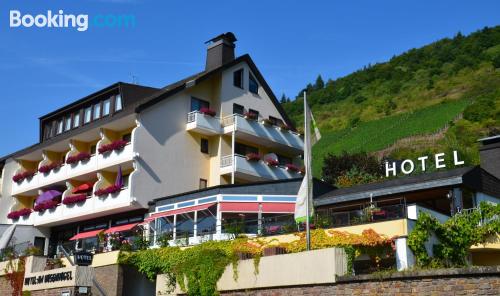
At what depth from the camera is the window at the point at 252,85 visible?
4625cm

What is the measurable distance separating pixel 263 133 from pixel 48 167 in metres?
14.7

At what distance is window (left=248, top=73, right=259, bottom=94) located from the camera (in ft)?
152

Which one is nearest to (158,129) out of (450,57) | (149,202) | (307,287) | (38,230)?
(149,202)

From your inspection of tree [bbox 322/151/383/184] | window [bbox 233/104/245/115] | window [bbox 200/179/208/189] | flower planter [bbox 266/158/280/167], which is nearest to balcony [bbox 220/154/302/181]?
flower planter [bbox 266/158/280/167]

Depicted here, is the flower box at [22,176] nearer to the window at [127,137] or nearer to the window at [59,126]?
the window at [59,126]

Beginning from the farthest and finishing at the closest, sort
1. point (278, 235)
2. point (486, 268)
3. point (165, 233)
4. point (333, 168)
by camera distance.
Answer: point (333, 168)
point (165, 233)
point (278, 235)
point (486, 268)

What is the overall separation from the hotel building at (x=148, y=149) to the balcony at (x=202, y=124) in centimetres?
6

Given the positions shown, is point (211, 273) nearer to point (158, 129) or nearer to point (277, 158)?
point (158, 129)

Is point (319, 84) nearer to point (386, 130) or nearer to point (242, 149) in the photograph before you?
point (386, 130)

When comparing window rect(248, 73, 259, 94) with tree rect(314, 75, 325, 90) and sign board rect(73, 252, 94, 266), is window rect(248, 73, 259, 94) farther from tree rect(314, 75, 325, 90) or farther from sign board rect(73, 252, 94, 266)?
tree rect(314, 75, 325, 90)

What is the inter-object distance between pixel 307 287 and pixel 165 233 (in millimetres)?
12979

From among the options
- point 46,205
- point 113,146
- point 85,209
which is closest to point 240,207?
point 113,146

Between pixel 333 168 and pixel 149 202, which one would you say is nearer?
pixel 149 202

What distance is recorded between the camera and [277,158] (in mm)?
45625
